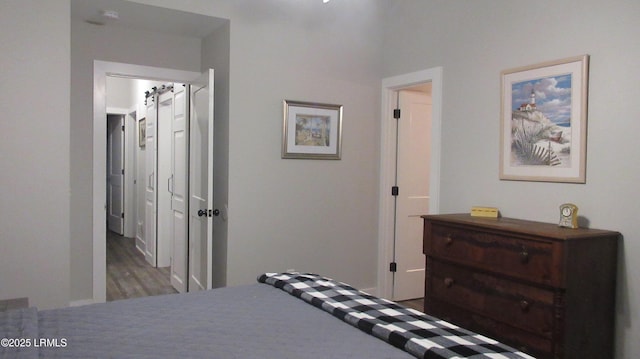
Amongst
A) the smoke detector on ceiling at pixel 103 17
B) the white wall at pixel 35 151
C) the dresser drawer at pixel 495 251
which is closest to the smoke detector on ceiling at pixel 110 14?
the smoke detector on ceiling at pixel 103 17

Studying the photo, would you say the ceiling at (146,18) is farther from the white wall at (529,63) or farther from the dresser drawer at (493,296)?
the dresser drawer at (493,296)

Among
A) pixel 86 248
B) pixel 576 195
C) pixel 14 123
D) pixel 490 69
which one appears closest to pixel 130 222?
pixel 86 248

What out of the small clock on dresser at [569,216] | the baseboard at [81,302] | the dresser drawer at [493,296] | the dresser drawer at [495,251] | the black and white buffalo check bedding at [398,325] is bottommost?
the baseboard at [81,302]

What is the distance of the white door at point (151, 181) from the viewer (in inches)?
215

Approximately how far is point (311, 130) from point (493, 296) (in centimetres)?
202

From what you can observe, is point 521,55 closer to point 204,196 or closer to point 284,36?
point 284,36

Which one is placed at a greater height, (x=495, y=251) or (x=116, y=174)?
(x=116, y=174)

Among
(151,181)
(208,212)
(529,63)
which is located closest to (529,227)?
(529,63)

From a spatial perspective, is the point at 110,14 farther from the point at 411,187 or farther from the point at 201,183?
the point at 411,187

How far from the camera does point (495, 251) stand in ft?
8.45

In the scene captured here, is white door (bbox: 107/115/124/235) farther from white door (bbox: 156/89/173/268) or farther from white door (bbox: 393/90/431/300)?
white door (bbox: 393/90/431/300)

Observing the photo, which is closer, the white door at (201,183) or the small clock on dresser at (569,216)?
the small clock on dresser at (569,216)

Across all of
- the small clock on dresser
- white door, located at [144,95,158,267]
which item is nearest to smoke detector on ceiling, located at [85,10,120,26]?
white door, located at [144,95,158,267]

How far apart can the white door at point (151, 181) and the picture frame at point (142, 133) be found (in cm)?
27
